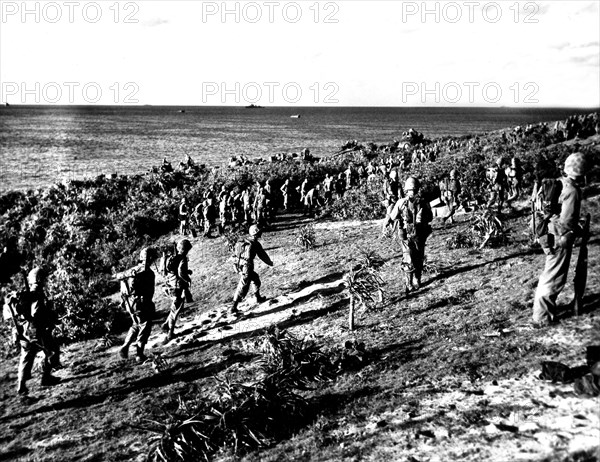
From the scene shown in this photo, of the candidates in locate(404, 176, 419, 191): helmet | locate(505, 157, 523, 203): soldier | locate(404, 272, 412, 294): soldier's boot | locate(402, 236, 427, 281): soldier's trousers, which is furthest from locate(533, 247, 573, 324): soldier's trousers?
locate(505, 157, 523, 203): soldier

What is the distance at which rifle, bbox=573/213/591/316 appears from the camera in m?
6.93

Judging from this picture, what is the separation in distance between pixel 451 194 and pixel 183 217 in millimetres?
11218

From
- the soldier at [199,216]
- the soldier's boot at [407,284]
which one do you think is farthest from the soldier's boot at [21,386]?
the soldier at [199,216]

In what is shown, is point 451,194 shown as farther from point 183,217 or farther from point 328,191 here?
point 183,217

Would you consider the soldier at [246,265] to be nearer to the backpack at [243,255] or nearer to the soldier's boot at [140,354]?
the backpack at [243,255]

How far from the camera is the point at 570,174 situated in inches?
262

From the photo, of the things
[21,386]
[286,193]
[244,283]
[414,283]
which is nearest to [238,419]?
[21,386]

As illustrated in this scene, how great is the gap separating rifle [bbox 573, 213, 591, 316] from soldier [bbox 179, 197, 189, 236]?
15585 mm

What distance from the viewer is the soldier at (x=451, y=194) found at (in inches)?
640

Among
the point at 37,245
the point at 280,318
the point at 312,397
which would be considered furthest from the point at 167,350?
the point at 37,245

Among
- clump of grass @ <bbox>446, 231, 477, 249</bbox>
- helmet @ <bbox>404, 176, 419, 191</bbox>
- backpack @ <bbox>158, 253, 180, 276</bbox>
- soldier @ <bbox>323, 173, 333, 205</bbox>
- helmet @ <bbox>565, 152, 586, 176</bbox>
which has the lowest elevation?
backpack @ <bbox>158, 253, 180, 276</bbox>

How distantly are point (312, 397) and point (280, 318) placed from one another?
3.78 meters

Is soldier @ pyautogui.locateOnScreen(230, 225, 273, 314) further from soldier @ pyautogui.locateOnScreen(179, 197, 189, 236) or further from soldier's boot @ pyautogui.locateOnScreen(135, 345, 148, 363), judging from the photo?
soldier @ pyautogui.locateOnScreen(179, 197, 189, 236)

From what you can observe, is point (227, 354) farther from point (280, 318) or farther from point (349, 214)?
point (349, 214)
